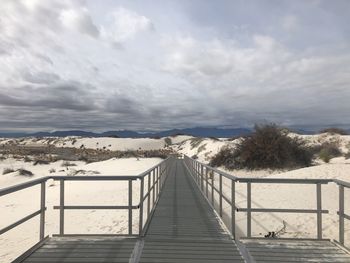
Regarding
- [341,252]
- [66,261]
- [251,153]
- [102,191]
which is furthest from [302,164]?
[66,261]

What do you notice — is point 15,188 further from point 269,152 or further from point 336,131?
point 336,131

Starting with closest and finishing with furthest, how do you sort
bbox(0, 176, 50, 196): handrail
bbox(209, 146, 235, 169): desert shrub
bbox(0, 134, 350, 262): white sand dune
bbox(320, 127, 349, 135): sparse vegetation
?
bbox(0, 176, 50, 196): handrail < bbox(0, 134, 350, 262): white sand dune < bbox(209, 146, 235, 169): desert shrub < bbox(320, 127, 349, 135): sparse vegetation

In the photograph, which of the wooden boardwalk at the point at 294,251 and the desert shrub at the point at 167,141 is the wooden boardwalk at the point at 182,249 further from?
the desert shrub at the point at 167,141

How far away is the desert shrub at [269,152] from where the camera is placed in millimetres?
30859

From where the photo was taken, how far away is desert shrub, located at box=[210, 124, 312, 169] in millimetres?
30859

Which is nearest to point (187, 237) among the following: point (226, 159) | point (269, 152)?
point (269, 152)

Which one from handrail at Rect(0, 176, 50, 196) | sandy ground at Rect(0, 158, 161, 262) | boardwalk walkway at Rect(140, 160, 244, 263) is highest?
handrail at Rect(0, 176, 50, 196)

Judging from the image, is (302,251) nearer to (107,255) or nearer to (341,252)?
(341,252)

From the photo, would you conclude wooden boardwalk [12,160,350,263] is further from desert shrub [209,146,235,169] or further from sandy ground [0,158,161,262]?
desert shrub [209,146,235,169]

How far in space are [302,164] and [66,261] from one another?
27.1 m

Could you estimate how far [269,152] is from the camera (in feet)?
101

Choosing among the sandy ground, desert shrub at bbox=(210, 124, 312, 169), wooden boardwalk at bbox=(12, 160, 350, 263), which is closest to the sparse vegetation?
desert shrub at bbox=(210, 124, 312, 169)

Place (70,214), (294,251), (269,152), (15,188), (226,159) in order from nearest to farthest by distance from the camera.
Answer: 1. (15,188)
2. (294,251)
3. (70,214)
4. (269,152)
5. (226,159)

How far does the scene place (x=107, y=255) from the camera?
6887 millimetres
